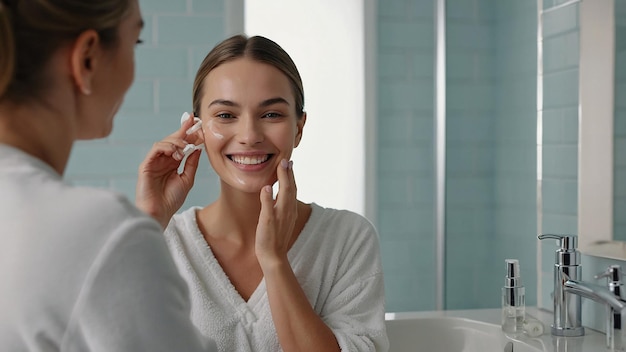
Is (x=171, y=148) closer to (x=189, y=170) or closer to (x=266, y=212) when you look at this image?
(x=189, y=170)

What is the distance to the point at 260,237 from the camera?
1148 millimetres

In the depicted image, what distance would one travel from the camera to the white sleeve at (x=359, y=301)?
117 centimetres

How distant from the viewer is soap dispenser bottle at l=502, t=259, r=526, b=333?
52.6 inches

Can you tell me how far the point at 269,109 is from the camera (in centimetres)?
120

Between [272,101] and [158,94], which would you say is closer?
[272,101]

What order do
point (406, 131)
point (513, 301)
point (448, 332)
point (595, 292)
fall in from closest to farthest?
point (595, 292) → point (513, 301) → point (448, 332) → point (406, 131)

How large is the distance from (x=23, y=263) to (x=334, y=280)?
795mm

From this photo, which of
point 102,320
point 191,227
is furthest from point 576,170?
point 102,320

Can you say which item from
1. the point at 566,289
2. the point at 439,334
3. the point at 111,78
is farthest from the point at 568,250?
the point at 111,78

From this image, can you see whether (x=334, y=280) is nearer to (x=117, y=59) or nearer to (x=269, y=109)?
(x=269, y=109)

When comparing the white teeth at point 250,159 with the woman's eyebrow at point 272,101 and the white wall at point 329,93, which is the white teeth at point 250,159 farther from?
the white wall at point 329,93

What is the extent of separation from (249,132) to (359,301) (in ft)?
1.08

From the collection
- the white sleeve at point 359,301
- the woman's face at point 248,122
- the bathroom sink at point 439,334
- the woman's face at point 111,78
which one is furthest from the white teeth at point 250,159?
the woman's face at point 111,78

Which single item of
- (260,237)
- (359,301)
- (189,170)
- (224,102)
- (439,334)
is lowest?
(439,334)
